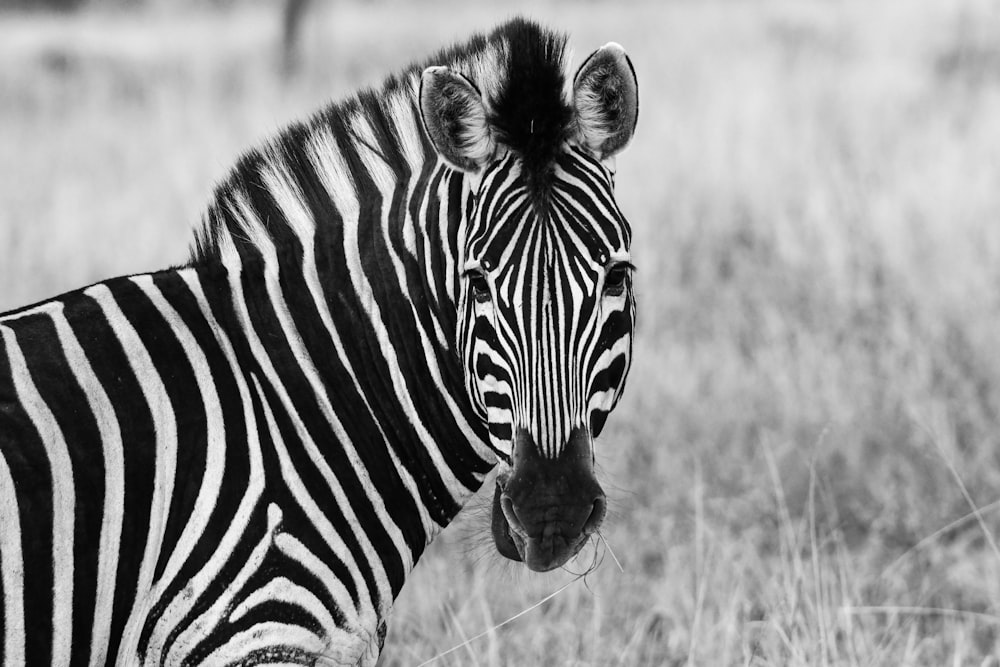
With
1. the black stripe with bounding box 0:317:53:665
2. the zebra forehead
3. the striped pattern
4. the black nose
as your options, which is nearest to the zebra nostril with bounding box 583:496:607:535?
the black nose

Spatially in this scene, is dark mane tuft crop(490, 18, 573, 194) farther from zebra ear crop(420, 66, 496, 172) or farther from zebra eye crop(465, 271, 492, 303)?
zebra eye crop(465, 271, 492, 303)

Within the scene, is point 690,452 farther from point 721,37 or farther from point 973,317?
point 721,37

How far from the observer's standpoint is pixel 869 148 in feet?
31.8

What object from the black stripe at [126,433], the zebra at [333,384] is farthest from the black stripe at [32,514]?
the black stripe at [126,433]

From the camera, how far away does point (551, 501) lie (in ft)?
8.11

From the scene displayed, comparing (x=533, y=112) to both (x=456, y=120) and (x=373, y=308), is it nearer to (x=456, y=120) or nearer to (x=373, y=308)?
(x=456, y=120)

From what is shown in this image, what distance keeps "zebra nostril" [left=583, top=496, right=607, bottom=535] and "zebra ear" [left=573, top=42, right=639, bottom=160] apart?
880 millimetres

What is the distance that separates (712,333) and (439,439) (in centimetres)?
489

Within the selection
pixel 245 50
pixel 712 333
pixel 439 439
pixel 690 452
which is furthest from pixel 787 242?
pixel 245 50

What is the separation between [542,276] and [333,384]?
0.67 m

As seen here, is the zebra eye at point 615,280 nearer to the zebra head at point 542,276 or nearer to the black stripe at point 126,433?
the zebra head at point 542,276

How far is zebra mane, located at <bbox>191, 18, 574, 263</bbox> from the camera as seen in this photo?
2.69 m

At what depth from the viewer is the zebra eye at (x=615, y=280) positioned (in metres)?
2.62

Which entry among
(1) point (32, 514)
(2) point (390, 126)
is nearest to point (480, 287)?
(2) point (390, 126)
